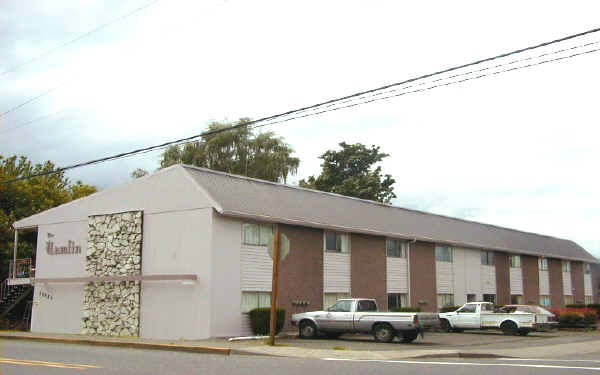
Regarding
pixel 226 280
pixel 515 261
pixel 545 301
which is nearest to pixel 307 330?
pixel 226 280

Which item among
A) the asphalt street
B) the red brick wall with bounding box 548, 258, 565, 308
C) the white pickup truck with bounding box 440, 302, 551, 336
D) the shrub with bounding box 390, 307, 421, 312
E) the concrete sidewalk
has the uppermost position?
the red brick wall with bounding box 548, 258, 565, 308

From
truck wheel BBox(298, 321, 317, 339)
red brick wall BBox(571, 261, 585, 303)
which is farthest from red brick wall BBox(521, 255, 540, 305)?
truck wheel BBox(298, 321, 317, 339)

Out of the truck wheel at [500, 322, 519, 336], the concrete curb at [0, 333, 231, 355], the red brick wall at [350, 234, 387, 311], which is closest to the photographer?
the concrete curb at [0, 333, 231, 355]

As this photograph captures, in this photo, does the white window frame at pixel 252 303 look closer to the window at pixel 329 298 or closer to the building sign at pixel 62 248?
the window at pixel 329 298

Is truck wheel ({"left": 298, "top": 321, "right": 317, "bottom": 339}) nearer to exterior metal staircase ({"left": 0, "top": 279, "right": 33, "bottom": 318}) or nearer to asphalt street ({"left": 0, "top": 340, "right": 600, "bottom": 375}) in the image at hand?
asphalt street ({"left": 0, "top": 340, "right": 600, "bottom": 375})

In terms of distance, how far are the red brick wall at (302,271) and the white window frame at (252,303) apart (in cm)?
57

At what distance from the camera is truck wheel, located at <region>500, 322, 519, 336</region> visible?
28.5 m

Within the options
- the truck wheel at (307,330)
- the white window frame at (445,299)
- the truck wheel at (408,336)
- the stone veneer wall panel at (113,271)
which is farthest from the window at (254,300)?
the white window frame at (445,299)

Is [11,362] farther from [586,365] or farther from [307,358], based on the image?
[586,365]

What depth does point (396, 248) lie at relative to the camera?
111 feet

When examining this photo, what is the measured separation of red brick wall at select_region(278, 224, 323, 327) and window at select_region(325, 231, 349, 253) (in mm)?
578

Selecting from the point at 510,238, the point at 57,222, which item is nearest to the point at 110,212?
the point at 57,222

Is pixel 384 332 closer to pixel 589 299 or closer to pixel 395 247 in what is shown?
pixel 395 247

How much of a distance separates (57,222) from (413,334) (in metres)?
17.6
